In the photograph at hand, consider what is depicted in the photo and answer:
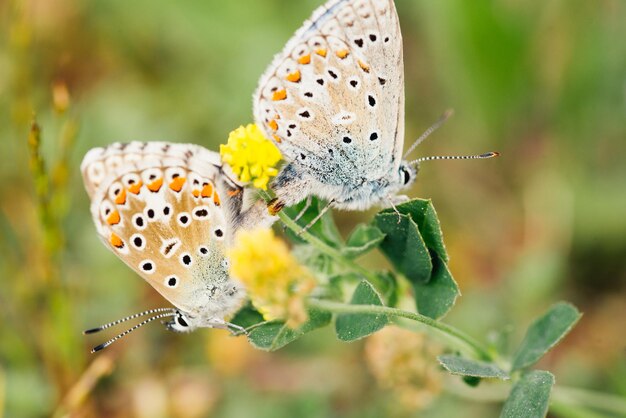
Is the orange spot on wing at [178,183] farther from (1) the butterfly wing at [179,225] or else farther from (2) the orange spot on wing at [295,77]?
(2) the orange spot on wing at [295,77]

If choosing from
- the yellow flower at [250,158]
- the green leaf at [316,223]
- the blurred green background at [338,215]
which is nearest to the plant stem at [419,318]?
the green leaf at [316,223]

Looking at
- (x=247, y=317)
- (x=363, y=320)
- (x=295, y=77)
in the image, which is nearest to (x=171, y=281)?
(x=247, y=317)

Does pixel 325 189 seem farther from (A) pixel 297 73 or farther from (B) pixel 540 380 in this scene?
(B) pixel 540 380

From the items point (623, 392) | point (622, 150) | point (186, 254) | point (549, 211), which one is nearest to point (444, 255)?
point (186, 254)

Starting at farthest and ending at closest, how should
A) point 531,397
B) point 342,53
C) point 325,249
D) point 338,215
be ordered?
1. point 338,215
2. point 342,53
3. point 325,249
4. point 531,397

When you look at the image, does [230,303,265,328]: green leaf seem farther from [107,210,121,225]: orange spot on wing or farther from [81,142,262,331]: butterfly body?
[107,210,121,225]: orange spot on wing

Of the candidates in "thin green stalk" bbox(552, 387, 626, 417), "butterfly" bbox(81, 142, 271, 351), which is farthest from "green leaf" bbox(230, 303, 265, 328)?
"thin green stalk" bbox(552, 387, 626, 417)

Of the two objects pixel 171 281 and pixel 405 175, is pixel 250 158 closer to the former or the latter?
pixel 171 281
